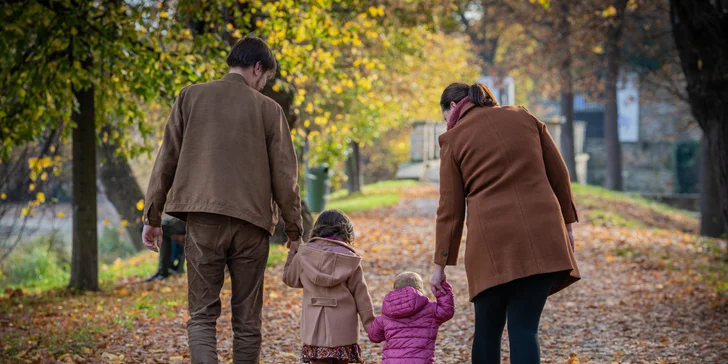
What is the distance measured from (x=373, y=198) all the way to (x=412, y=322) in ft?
62.7

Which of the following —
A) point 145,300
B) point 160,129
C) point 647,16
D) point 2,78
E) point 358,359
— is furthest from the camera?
point 647,16

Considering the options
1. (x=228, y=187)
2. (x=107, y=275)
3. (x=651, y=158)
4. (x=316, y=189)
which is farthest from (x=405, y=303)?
(x=651, y=158)

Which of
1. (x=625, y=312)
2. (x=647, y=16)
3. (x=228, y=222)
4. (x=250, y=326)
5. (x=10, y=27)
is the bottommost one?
(x=625, y=312)

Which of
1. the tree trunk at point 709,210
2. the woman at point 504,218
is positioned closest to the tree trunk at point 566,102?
the tree trunk at point 709,210

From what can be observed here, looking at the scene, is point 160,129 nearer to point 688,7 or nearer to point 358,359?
point 688,7

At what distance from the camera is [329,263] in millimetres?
4777

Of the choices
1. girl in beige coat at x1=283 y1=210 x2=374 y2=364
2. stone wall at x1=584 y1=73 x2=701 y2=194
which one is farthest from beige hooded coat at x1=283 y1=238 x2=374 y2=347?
stone wall at x1=584 y1=73 x2=701 y2=194

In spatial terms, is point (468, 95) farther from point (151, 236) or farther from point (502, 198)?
point (151, 236)

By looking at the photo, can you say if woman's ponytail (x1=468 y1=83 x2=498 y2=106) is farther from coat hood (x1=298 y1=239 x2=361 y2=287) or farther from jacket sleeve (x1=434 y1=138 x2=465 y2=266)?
coat hood (x1=298 y1=239 x2=361 y2=287)

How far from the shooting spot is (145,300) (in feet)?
29.7

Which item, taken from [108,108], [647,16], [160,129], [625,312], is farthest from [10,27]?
[647,16]

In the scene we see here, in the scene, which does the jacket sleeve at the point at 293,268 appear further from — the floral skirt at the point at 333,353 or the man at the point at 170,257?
the man at the point at 170,257

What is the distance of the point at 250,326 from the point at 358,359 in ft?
2.17

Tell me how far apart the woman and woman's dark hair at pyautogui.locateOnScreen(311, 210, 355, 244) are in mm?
682
